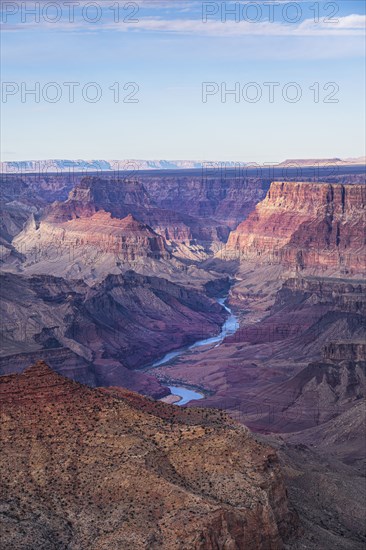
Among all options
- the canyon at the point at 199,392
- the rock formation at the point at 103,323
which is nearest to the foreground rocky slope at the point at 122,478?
the canyon at the point at 199,392

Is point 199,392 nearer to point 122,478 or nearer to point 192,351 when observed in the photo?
point 192,351

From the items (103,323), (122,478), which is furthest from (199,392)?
(122,478)

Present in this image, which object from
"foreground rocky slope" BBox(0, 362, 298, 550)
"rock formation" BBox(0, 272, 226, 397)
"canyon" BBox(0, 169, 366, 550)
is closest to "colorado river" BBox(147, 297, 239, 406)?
"canyon" BBox(0, 169, 366, 550)

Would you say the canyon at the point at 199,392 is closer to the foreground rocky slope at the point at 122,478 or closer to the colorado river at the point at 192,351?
the foreground rocky slope at the point at 122,478

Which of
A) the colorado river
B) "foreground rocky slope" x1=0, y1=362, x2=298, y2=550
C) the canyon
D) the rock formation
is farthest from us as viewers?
the rock formation

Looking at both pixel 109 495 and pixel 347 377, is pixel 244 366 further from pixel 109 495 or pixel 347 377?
pixel 109 495

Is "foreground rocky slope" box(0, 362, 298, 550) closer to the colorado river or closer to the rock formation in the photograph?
the rock formation

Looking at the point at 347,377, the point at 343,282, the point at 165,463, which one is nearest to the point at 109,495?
the point at 165,463
